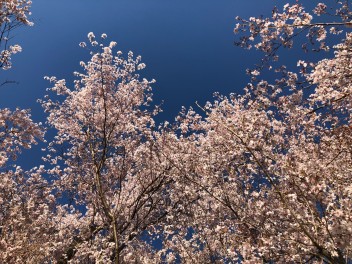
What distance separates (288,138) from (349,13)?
24.0 feet

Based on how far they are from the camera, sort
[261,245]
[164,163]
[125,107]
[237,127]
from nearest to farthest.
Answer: [261,245] < [237,127] < [164,163] < [125,107]

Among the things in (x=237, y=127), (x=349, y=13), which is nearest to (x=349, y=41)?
(x=349, y=13)

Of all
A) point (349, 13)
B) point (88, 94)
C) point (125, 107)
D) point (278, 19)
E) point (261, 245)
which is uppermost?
point (88, 94)

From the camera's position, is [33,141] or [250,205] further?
[33,141]

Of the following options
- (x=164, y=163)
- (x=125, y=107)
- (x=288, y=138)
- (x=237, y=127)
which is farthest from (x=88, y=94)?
(x=237, y=127)

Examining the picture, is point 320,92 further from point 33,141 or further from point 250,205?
point 33,141

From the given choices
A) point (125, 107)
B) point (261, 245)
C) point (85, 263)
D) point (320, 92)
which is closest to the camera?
point (261, 245)

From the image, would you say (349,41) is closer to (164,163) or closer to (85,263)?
(164,163)

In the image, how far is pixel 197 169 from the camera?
11.5 m

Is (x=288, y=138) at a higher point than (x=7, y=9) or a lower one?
lower

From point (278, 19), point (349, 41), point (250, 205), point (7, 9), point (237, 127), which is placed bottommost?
point (250, 205)

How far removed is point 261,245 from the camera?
5.61m

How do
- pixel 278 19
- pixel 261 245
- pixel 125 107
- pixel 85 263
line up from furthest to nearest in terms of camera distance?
pixel 125 107 → pixel 85 263 → pixel 278 19 → pixel 261 245

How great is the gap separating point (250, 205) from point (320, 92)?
144 inches
